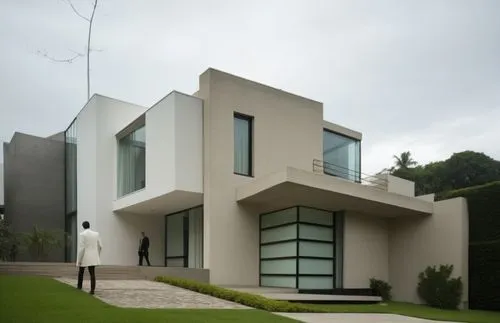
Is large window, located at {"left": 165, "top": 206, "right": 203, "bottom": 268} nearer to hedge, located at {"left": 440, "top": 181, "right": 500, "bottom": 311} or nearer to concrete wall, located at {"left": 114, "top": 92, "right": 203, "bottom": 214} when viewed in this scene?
concrete wall, located at {"left": 114, "top": 92, "right": 203, "bottom": 214}

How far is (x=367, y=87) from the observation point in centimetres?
1723

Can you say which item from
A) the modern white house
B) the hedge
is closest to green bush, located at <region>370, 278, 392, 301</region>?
the modern white house

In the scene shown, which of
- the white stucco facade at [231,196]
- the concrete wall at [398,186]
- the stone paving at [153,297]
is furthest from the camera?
the concrete wall at [398,186]

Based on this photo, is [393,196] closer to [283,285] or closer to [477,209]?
[477,209]

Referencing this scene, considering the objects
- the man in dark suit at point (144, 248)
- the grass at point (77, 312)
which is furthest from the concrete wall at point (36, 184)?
the grass at point (77, 312)

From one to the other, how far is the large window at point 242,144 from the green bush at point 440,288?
8191 mm

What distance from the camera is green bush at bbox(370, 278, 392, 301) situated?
2230 cm

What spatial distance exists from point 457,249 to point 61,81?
51.9 feet

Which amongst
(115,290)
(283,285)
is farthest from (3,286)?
(283,285)

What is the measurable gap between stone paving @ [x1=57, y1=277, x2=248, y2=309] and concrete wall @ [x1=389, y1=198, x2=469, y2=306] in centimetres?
1134

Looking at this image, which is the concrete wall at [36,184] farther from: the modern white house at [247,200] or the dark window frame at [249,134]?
the dark window frame at [249,134]

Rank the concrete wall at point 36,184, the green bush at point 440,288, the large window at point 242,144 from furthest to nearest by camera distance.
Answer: the concrete wall at point 36,184, the large window at point 242,144, the green bush at point 440,288

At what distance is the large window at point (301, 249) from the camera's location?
64.7 feet

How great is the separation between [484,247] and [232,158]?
33.4ft
